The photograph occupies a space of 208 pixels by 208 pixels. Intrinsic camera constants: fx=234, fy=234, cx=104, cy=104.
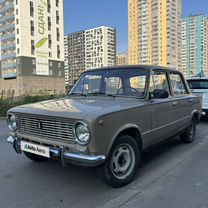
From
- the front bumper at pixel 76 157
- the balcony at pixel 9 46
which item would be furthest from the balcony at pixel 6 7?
the front bumper at pixel 76 157

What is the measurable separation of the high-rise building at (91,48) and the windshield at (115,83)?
177ft

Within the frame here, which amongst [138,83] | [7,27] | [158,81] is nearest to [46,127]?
[138,83]

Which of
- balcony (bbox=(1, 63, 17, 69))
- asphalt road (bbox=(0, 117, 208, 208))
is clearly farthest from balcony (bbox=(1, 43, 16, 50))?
asphalt road (bbox=(0, 117, 208, 208))

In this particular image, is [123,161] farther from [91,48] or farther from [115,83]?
[91,48]

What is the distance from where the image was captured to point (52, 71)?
6406 centimetres

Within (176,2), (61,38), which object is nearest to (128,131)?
(61,38)

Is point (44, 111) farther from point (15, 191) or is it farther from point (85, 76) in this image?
point (85, 76)

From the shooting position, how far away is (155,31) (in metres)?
67.9

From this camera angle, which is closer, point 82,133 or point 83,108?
point 82,133

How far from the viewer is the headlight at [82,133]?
2975 millimetres

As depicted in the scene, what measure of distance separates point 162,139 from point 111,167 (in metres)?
1.56

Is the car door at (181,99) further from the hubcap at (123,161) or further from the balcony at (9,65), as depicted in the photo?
the balcony at (9,65)

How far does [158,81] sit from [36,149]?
100 inches

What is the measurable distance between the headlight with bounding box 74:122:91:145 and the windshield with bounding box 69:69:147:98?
1348 millimetres
